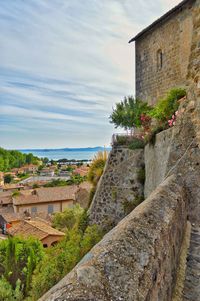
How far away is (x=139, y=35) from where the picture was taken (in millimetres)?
17359

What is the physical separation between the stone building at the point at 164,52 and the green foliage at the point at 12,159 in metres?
142

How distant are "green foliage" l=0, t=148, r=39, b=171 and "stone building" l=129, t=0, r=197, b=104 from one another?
142159mm

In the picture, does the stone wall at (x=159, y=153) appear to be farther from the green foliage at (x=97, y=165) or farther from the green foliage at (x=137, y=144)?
the green foliage at (x=97, y=165)

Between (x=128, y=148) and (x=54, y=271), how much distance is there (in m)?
5.35

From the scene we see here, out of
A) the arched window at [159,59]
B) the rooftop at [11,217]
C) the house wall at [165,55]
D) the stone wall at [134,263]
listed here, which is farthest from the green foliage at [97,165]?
the rooftop at [11,217]

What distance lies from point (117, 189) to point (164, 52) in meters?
8.05

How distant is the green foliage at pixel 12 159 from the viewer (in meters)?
155

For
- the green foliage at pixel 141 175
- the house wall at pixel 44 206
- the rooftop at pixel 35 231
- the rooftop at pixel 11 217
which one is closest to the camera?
the green foliage at pixel 141 175

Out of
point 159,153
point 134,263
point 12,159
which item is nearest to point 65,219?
point 159,153

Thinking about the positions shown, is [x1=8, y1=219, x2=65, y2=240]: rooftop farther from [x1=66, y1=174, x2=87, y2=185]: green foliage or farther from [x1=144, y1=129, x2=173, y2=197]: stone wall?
[x1=66, y1=174, x2=87, y2=185]: green foliage

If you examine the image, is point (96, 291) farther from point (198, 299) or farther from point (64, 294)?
point (198, 299)

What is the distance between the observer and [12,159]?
169875 mm

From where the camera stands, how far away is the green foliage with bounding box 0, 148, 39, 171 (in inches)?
6112

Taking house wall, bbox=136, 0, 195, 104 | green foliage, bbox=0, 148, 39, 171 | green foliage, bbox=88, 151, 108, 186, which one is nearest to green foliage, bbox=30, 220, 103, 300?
green foliage, bbox=88, 151, 108, 186
